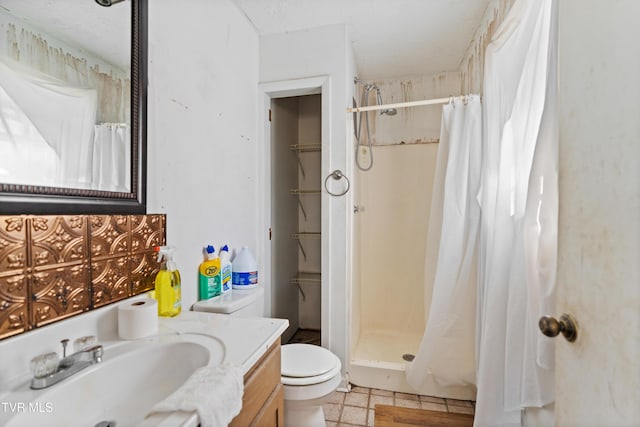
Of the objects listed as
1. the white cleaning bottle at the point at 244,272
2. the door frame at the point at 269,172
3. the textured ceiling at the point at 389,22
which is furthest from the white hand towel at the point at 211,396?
the textured ceiling at the point at 389,22

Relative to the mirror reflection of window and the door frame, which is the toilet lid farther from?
the mirror reflection of window

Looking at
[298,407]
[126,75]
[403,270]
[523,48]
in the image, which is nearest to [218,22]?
[126,75]

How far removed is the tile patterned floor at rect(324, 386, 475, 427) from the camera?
1.62m

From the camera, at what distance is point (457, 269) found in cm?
174

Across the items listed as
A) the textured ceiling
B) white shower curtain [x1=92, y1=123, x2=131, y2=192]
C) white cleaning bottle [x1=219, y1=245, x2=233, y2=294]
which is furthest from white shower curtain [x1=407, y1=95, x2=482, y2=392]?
white shower curtain [x1=92, y1=123, x2=131, y2=192]

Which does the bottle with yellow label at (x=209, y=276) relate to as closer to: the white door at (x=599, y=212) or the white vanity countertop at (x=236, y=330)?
the white vanity countertop at (x=236, y=330)

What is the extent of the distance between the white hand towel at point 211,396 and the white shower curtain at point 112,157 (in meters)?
0.65

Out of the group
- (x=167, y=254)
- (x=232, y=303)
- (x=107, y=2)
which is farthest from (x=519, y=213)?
(x=107, y=2)

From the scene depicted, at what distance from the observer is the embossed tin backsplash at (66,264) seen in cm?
65

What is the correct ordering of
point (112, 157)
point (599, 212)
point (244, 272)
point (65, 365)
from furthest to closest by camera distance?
point (244, 272), point (112, 157), point (65, 365), point (599, 212)

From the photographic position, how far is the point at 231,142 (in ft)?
5.30

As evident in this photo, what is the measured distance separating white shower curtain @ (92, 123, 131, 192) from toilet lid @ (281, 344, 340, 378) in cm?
108

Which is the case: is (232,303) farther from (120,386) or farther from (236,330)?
(120,386)

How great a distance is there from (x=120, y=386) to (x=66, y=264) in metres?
0.35
